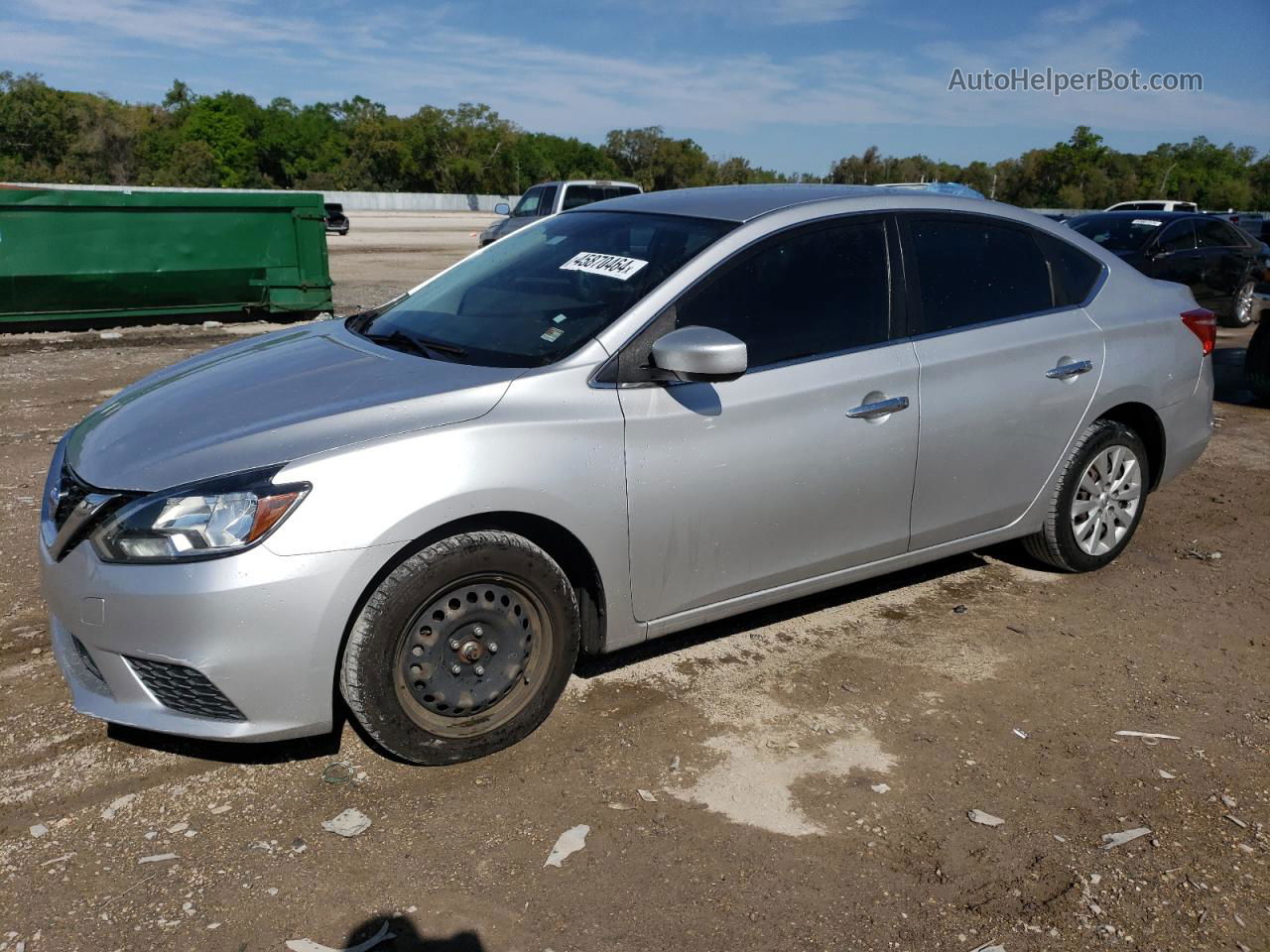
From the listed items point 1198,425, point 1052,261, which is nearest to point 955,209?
point 1052,261

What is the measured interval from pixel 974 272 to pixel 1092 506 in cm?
134

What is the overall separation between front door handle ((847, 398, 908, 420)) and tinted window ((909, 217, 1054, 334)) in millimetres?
359

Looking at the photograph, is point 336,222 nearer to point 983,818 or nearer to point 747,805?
point 747,805

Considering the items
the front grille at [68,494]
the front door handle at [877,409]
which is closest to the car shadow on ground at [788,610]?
the front door handle at [877,409]

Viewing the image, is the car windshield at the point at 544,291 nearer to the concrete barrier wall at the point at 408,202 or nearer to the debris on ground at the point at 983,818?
the debris on ground at the point at 983,818

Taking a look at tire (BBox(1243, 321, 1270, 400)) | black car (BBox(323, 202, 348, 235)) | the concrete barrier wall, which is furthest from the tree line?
tire (BBox(1243, 321, 1270, 400))

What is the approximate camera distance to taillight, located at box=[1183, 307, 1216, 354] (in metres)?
5.14

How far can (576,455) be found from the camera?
11.1 feet

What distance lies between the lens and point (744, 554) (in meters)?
3.80

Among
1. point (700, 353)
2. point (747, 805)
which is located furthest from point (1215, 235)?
point (747, 805)

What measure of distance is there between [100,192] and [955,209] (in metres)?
10.5

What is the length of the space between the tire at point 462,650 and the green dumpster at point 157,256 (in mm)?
10444

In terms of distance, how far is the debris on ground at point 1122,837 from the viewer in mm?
3059

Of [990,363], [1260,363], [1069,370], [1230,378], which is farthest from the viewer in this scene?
[1230,378]
